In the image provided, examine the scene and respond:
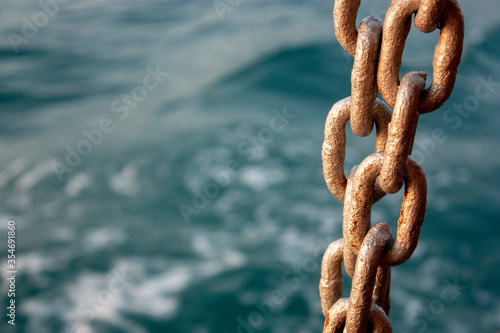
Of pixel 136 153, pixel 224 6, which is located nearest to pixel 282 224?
pixel 136 153

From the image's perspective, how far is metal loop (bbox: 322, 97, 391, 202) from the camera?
67 centimetres

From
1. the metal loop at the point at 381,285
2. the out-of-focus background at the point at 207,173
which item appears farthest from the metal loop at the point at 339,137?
the out-of-focus background at the point at 207,173

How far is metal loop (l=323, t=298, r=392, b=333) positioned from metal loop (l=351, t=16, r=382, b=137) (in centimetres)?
26

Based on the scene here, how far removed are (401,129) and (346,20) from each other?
0.51 ft

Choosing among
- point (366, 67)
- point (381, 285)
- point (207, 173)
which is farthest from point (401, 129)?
point (207, 173)

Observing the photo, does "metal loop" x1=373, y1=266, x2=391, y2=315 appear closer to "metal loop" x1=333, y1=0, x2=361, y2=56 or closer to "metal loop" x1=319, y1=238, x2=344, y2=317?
"metal loop" x1=319, y1=238, x2=344, y2=317

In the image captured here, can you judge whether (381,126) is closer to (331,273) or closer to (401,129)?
(401,129)

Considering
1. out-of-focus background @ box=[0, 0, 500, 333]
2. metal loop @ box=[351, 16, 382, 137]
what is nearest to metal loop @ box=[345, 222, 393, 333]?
metal loop @ box=[351, 16, 382, 137]

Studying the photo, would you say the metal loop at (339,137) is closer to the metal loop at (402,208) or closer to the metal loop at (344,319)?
the metal loop at (402,208)

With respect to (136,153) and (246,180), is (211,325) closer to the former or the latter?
(246,180)

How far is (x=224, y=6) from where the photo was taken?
500cm

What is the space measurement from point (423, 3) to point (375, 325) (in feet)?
1.36

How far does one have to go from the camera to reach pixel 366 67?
0.62 m

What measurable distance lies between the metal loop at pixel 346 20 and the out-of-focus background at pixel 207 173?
6.27 ft
